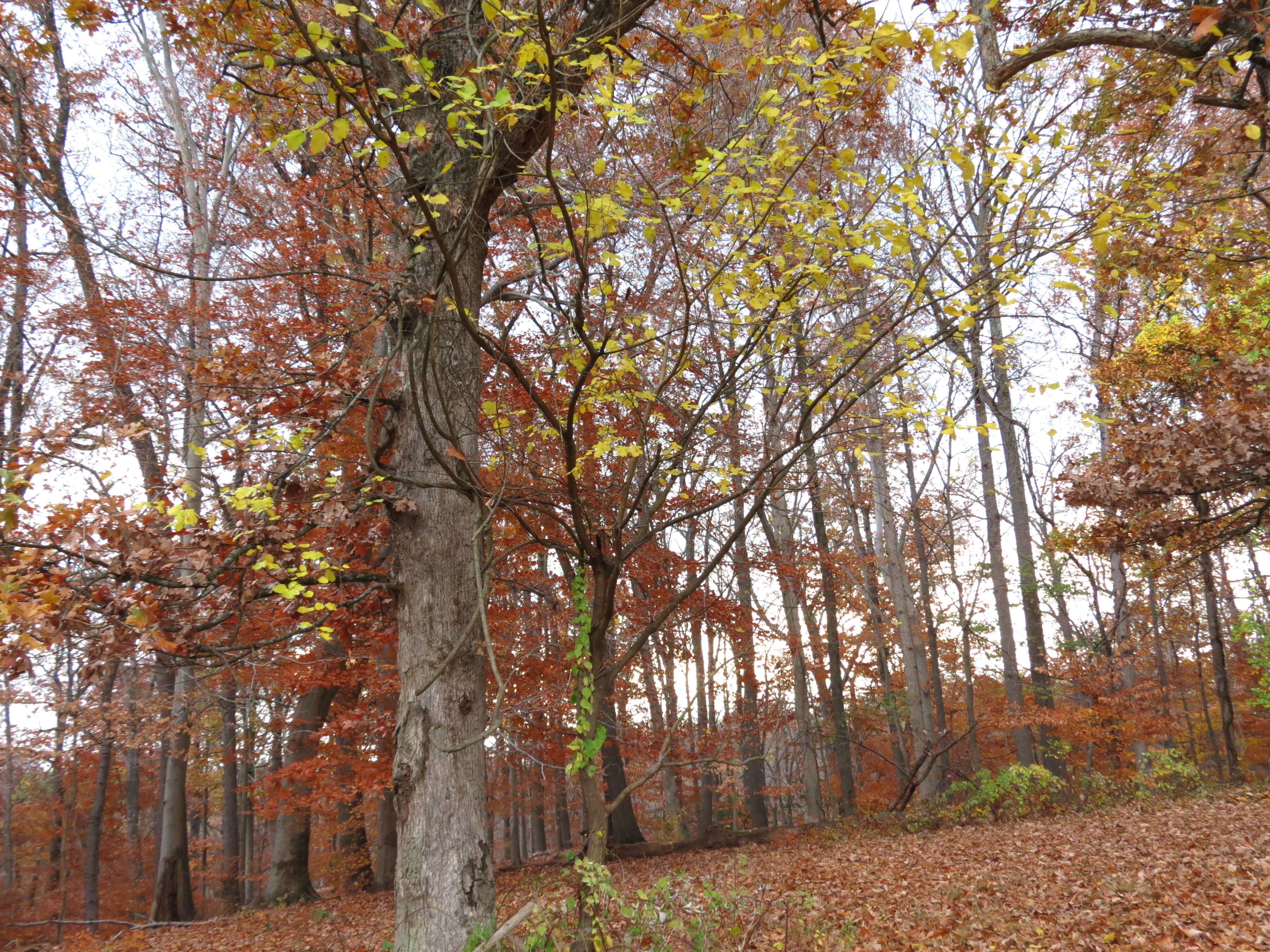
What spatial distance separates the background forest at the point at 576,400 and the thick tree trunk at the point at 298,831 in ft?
0.30

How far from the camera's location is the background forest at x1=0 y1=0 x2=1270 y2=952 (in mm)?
3102

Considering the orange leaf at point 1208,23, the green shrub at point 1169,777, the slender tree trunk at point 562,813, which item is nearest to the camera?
the orange leaf at point 1208,23

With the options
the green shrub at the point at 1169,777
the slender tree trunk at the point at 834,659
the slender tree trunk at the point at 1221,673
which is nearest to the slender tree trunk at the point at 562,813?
the slender tree trunk at the point at 834,659

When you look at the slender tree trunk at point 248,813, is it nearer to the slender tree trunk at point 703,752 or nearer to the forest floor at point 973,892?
the forest floor at point 973,892

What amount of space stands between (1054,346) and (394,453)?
1300 centimetres

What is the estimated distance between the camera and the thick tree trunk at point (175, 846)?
10.6 m

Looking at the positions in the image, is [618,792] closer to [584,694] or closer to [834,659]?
[834,659]

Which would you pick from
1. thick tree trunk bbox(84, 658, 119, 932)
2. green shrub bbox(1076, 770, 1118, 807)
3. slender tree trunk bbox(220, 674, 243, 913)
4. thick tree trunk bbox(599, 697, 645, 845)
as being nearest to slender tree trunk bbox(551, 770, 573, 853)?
thick tree trunk bbox(599, 697, 645, 845)

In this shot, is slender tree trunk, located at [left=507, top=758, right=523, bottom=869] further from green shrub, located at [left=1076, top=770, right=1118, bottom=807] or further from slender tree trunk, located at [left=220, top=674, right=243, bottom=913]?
green shrub, located at [left=1076, top=770, right=1118, bottom=807]

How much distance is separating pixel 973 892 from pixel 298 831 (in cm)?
1016

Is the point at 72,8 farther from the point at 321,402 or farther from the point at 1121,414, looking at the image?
the point at 1121,414

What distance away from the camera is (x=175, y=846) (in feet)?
35.0

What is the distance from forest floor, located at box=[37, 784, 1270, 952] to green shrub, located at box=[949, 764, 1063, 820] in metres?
0.45

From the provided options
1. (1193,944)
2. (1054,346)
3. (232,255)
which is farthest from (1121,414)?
(232,255)
